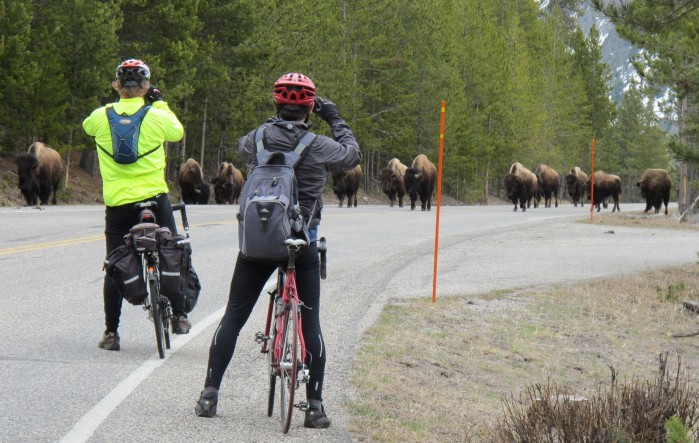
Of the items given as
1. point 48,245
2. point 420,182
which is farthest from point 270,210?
point 420,182

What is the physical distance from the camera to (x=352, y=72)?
5338cm

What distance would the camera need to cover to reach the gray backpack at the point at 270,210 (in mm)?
6090

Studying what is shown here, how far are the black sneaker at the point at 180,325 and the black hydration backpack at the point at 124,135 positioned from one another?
156 centimetres

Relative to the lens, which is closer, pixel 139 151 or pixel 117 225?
pixel 139 151

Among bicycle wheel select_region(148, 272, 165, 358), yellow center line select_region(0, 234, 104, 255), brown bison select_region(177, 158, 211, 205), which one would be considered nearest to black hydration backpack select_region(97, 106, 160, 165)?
bicycle wheel select_region(148, 272, 165, 358)

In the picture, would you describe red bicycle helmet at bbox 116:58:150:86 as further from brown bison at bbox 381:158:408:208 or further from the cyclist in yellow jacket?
brown bison at bbox 381:158:408:208

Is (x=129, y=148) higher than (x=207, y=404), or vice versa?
(x=129, y=148)

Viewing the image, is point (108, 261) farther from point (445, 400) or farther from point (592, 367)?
point (592, 367)

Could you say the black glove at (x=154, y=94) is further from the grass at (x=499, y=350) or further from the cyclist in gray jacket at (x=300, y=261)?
the grass at (x=499, y=350)

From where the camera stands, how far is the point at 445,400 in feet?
27.6

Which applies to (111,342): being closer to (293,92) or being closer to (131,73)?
(131,73)

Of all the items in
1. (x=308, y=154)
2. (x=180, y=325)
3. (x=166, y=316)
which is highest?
(x=308, y=154)

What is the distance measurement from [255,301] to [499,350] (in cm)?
553

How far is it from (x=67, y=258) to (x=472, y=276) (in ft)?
20.4
